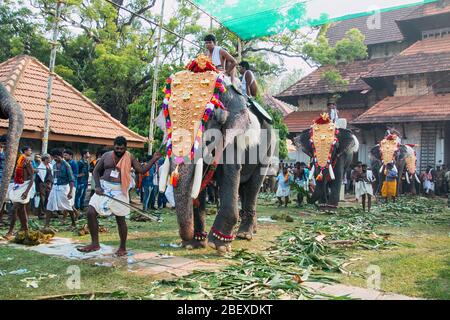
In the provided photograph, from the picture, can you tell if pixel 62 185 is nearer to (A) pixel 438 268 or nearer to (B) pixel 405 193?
(A) pixel 438 268

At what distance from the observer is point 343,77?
27.0 m

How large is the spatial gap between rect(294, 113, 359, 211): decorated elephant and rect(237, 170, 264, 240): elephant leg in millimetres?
3905

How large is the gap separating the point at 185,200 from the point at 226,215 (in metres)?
0.76

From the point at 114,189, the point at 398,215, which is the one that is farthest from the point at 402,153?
the point at 114,189

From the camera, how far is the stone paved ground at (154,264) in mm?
4189

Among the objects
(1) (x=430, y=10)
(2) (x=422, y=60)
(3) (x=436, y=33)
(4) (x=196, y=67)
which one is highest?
(1) (x=430, y=10)

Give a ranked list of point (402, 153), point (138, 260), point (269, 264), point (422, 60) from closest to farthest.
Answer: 1. point (269, 264)
2. point (138, 260)
3. point (402, 153)
4. point (422, 60)

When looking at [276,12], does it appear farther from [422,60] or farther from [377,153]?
[422,60]

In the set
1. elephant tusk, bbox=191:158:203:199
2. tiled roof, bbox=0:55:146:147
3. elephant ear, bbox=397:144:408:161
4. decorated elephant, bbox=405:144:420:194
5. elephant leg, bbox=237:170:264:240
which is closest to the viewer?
elephant tusk, bbox=191:158:203:199

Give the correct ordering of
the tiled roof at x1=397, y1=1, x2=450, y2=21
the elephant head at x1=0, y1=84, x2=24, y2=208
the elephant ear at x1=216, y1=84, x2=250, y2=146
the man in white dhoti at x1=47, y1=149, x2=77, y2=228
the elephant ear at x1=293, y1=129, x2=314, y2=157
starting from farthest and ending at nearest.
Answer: the tiled roof at x1=397, y1=1, x2=450, y2=21
the elephant ear at x1=293, y1=129, x2=314, y2=157
the man in white dhoti at x1=47, y1=149, x2=77, y2=228
the elephant ear at x1=216, y1=84, x2=250, y2=146
the elephant head at x1=0, y1=84, x2=24, y2=208

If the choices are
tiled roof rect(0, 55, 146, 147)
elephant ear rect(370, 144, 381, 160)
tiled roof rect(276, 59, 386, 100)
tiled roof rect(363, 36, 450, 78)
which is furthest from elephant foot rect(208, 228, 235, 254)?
tiled roof rect(276, 59, 386, 100)

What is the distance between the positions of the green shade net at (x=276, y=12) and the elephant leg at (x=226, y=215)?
4.71 metres

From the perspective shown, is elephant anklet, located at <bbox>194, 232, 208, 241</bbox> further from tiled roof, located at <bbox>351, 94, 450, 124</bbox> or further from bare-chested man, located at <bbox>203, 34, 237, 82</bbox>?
tiled roof, located at <bbox>351, 94, 450, 124</bbox>

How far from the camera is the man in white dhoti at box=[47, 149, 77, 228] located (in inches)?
339
